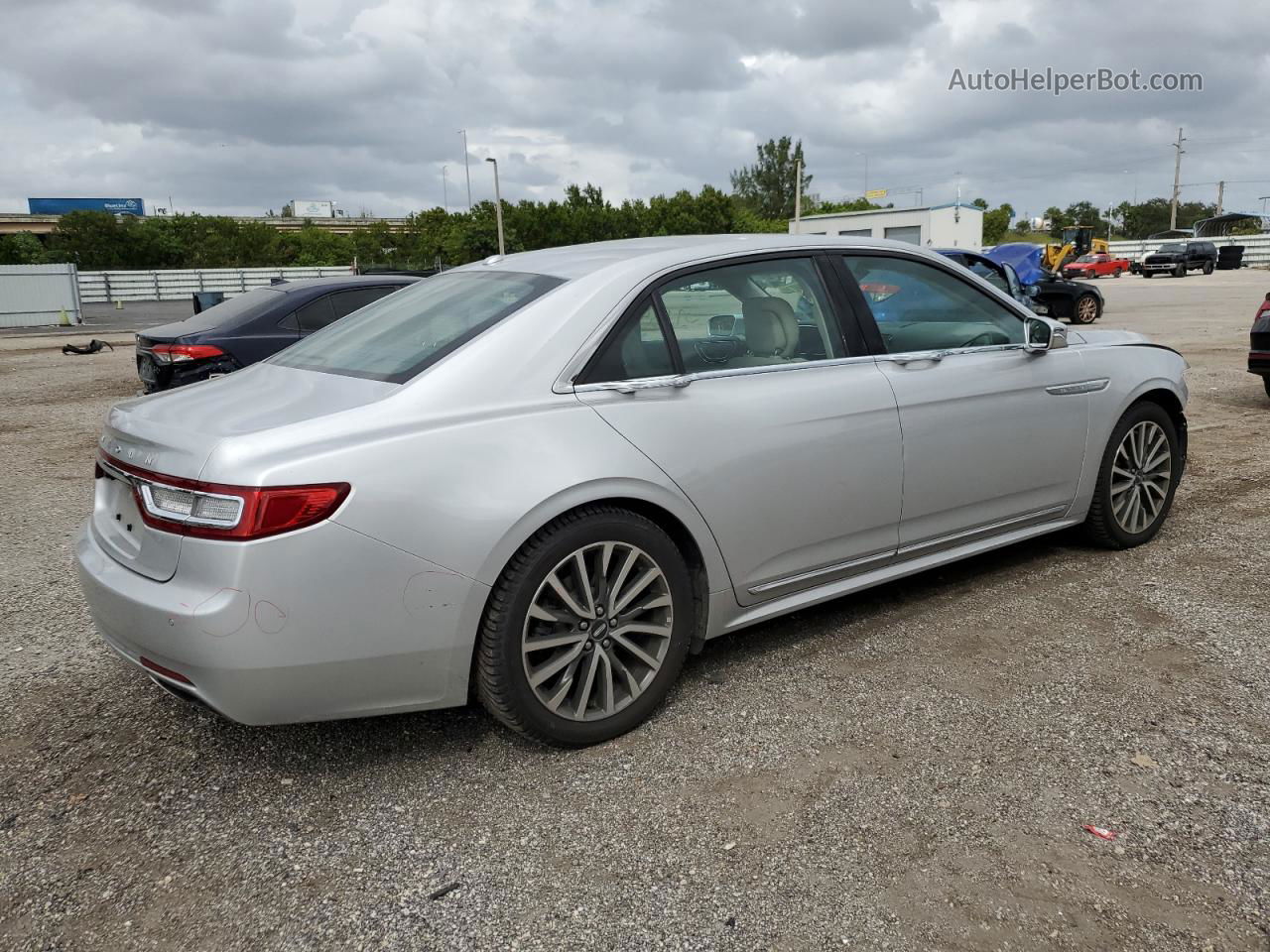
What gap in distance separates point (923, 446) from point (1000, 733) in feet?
3.77

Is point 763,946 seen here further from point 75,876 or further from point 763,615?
point 75,876

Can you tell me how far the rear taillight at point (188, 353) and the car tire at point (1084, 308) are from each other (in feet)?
56.0

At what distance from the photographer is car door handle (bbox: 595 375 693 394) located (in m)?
3.11

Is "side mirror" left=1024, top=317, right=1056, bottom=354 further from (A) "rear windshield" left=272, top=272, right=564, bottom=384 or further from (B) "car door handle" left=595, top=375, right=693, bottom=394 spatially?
(A) "rear windshield" left=272, top=272, right=564, bottom=384

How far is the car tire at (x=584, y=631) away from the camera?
287cm

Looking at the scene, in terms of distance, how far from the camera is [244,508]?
2541 millimetres

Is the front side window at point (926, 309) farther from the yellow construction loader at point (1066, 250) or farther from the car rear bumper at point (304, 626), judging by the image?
Result: the yellow construction loader at point (1066, 250)

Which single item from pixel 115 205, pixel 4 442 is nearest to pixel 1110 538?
pixel 4 442

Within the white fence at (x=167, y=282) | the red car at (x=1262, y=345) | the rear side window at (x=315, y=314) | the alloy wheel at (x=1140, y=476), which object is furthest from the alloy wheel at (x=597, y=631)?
the white fence at (x=167, y=282)

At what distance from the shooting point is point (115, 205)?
111 meters

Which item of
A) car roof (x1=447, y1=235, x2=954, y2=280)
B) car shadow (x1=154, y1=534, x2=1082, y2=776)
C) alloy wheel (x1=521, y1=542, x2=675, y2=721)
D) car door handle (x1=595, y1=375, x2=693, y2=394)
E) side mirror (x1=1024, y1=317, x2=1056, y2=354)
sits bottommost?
car shadow (x1=154, y1=534, x2=1082, y2=776)

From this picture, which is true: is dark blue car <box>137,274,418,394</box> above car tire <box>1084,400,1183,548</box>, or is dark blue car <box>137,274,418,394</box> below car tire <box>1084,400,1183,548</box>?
above

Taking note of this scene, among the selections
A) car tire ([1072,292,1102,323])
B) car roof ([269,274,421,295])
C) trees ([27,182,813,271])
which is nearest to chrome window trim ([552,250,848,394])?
car roof ([269,274,421,295])

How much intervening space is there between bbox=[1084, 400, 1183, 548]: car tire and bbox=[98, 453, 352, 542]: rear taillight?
3.64 meters
